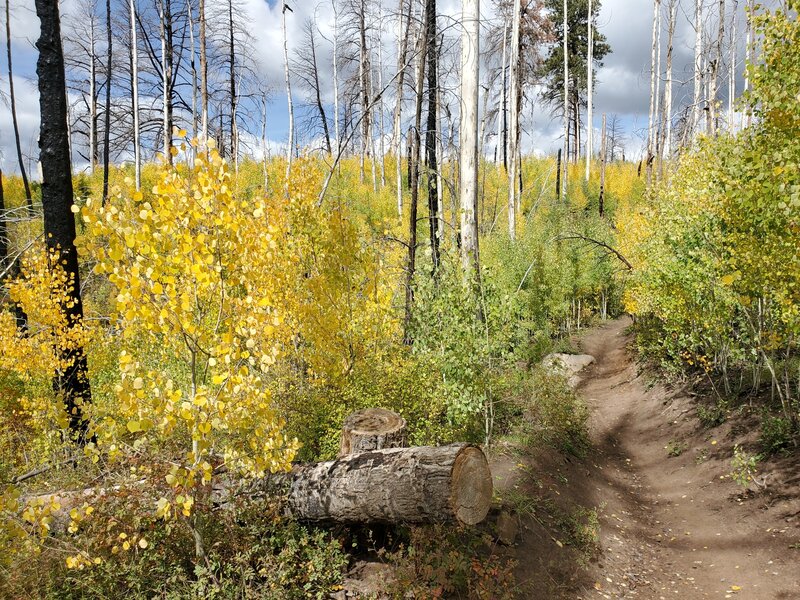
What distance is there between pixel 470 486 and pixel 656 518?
478cm

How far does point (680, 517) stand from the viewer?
22.3 ft

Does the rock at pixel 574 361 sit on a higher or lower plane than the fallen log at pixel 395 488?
lower

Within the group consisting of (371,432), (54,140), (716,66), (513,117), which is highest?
(716,66)

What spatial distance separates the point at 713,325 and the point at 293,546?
752cm

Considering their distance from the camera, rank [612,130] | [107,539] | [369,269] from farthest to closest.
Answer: [612,130], [369,269], [107,539]

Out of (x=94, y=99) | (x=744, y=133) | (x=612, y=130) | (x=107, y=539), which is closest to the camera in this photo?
(x=107, y=539)

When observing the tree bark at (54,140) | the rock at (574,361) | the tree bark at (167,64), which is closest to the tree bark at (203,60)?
the tree bark at (167,64)

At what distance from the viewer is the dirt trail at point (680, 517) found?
17.0ft

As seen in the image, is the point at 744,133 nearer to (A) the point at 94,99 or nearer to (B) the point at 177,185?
(B) the point at 177,185

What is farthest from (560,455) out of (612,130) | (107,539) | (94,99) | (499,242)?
(612,130)

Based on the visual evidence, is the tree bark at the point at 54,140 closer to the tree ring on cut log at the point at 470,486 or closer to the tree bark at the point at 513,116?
the tree ring on cut log at the point at 470,486

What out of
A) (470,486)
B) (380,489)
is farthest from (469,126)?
(380,489)

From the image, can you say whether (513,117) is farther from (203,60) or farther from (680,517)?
(680,517)

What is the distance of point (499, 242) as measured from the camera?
1627 centimetres
